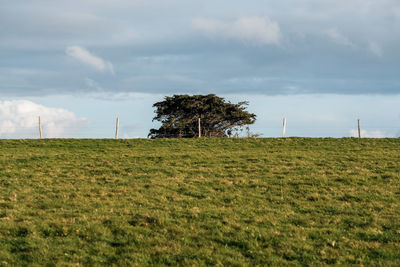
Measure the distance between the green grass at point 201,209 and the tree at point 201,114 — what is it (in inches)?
1446

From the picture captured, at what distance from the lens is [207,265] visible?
32.2 feet

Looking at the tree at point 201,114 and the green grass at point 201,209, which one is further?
the tree at point 201,114

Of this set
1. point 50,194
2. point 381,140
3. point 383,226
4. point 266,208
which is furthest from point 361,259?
point 381,140

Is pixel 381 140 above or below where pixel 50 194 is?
above

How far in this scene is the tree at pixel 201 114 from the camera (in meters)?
67.1

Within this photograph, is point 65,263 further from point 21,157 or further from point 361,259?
point 21,157

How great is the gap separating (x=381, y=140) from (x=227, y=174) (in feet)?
75.3

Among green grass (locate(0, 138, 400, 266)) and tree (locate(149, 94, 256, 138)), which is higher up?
tree (locate(149, 94, 256, 138))

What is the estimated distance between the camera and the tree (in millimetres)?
67062

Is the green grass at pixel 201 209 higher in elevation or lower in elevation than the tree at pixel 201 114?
lower

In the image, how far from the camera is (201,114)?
6881 cm

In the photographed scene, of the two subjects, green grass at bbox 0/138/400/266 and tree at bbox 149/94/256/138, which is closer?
Answer: green grass at bbox 0/138/400/266

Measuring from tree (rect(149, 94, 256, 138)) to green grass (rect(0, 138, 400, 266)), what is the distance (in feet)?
120

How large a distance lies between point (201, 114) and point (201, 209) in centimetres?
5423
